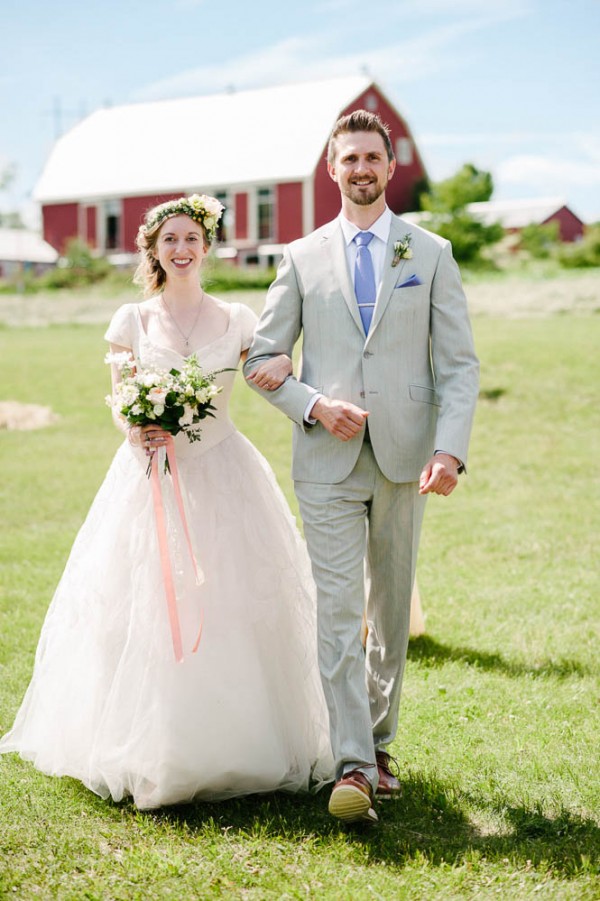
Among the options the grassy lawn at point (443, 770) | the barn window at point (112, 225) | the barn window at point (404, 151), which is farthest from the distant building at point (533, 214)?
the grassy lawn at point (443, 770)

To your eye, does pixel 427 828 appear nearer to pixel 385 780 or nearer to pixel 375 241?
pixel 385 780

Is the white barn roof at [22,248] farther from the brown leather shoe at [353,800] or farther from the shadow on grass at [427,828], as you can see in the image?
the brown leather shoe at [353,800]

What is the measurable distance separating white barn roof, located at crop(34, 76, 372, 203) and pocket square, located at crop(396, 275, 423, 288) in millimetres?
34260

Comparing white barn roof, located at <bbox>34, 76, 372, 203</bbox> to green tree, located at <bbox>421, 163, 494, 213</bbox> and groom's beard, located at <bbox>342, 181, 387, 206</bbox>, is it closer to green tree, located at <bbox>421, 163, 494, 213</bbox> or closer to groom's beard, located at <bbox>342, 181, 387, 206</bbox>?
green tree, located at <bbox>421, 163, 494, 213</bbox>

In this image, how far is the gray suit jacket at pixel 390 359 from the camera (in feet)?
14.0

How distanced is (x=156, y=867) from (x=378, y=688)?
1252 mm

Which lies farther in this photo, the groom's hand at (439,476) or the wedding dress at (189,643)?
the wedding dress at (189,643)

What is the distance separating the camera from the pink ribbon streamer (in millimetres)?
4391

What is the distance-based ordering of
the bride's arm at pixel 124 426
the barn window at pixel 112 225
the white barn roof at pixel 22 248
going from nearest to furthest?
1. the bride's arm at pixel 124 426
2. the barn window at pixel 112 225
3. the white barn roof at pixel 22 248

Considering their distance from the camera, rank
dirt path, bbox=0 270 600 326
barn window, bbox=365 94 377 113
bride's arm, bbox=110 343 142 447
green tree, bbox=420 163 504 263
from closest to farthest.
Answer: bride's arm, bbox=110 343 142 447 → dirt path, bbox=0 270 600 326 → green tree, bbox=420 163 504 263 → barn window, bbox=365 94 377 113

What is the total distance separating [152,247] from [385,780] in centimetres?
Result: 273

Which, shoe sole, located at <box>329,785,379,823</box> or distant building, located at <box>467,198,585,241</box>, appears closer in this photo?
shoe sole, located at <box>329,785,379,823</box>

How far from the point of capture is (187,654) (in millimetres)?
4449

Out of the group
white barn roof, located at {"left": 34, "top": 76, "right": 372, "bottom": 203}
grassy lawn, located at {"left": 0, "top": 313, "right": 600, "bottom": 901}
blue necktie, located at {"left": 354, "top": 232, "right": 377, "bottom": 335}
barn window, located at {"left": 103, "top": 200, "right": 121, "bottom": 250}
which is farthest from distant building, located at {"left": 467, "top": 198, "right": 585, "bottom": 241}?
blue necktie, located at {"left": 354, "top": 232, "right": 377, "bottom": 335}
